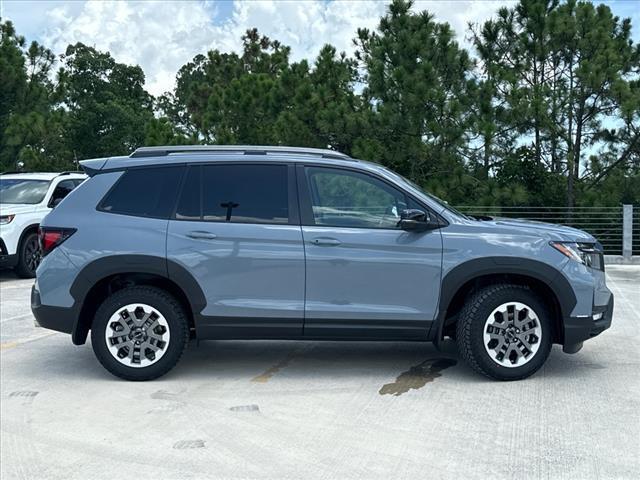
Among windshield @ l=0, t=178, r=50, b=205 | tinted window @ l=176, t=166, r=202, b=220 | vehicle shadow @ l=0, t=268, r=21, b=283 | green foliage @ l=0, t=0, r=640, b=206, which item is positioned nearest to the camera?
tinted window @ l=176, t=166, r=202, b=220

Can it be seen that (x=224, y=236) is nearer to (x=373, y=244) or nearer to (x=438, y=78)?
(x=373, y=244)

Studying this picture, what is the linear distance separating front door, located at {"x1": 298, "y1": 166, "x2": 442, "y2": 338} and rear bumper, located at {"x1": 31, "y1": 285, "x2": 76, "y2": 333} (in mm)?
1827

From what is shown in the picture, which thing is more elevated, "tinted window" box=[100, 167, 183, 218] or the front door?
"tinted window" box=[100, 167, 183, 218]

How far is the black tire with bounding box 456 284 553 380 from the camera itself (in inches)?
221

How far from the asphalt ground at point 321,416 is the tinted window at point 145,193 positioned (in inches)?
53.3

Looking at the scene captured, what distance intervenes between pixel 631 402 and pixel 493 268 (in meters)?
1.32


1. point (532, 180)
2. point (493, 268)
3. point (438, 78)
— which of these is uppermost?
point (438, 78)

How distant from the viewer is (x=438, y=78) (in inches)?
719

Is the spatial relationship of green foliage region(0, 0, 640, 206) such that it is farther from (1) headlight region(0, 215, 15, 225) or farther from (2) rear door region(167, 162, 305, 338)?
(2) rear door region(167, 162, 305, 338)

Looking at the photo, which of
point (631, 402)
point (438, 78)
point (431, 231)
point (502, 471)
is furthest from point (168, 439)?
point (438, 78)

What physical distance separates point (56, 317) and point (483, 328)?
3.29 m

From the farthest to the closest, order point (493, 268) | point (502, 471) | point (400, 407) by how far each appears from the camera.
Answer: point (493, 268), point (400, 407), point (502, 471)

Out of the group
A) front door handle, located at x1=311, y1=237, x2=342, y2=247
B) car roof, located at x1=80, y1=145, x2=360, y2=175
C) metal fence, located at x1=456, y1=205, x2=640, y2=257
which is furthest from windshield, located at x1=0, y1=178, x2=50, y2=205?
front door handle, located at x1=311, y1=237, x2=342, y2=247

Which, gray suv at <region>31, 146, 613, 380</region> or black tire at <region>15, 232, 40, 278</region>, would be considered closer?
gray suv at <region>31, 146, 613, 380</region>
